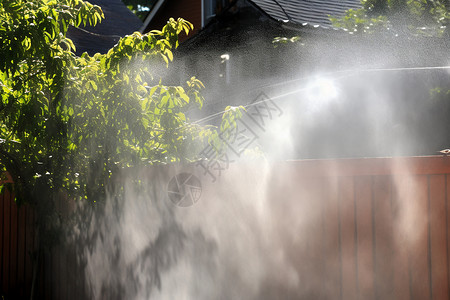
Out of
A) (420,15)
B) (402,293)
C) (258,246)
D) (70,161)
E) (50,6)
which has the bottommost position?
(402,293)

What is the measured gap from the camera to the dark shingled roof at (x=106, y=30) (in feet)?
68.2

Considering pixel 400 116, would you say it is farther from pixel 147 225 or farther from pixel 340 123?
pixel 147 225

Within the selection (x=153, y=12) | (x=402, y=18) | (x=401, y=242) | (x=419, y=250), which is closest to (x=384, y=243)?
(x=401, y=242)

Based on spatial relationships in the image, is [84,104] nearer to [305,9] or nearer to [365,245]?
[365,245]

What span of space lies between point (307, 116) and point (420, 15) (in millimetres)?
3350

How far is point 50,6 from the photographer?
457cm

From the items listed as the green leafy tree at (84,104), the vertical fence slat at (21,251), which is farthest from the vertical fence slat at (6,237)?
the green leafy tree at (84,104)

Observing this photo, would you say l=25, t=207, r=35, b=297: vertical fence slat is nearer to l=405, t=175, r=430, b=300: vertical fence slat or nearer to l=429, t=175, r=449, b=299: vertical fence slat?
l=405, t=175, r=430, b=300: vertical fence slat

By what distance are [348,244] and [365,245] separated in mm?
106

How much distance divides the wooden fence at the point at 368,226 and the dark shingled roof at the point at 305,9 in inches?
379

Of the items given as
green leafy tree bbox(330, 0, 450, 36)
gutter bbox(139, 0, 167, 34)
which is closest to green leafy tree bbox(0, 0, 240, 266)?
green leafy tree bbox(330, 0, 450, 36)

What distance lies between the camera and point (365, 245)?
3625 mm

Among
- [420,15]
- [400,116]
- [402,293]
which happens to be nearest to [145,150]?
[402,293]

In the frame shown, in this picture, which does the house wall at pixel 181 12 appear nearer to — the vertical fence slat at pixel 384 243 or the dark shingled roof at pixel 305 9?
the dark shingled roof at pixel 305 9
